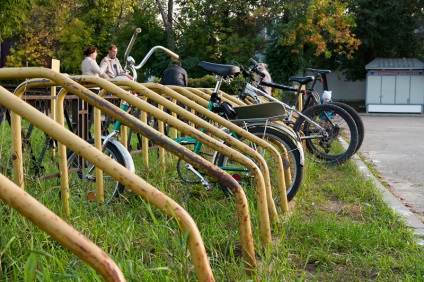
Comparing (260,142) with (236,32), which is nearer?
(260,142)

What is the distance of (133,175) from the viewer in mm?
2049

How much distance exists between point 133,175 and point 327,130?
6.18m

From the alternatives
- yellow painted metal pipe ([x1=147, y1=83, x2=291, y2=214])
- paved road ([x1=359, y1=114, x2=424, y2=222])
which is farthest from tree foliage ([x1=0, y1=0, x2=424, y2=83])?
yellow painted metal pipe ([x1=147, y1=83, x2=291, y2=214])

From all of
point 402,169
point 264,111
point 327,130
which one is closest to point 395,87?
point 402,169

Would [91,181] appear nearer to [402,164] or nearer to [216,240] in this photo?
[216,240]

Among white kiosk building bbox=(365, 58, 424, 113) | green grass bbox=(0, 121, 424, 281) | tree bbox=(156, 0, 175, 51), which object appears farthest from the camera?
tree bbox=(156, 0, 175, 51)

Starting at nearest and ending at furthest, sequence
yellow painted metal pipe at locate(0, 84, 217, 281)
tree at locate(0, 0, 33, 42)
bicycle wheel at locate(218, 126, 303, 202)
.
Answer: yellow painted metal pipe at locate(0, 84, 217, 281) → bicycle wheel at locate(218, 126, 303, 202) → tree at locate(0, 0, 33, 42)

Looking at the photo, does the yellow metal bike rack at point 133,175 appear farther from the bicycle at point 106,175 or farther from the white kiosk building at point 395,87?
the white kiosk building at point 395,87

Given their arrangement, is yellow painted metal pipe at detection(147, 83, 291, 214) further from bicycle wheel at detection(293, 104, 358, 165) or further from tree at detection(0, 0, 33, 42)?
tree at detection(0, 0, 33, 42)

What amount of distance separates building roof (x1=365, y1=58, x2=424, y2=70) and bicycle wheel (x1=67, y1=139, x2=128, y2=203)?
33.4m

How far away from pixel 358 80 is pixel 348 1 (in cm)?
791

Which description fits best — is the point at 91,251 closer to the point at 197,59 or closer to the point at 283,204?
the point at 283,204

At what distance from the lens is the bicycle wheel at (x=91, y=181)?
14.6ft

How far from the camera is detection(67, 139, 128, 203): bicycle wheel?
444 centimetres
